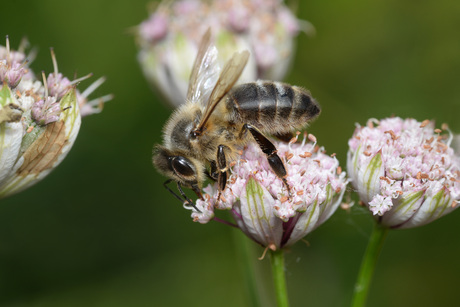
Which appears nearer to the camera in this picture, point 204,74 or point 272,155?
point 272,155

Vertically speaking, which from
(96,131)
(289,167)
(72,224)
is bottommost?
(289,167)

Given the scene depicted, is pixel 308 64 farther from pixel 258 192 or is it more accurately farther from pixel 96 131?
pixel 258 192

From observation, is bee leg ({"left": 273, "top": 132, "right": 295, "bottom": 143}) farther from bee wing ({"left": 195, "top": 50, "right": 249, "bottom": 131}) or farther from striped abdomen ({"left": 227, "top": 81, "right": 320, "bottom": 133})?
bee wing ({"left": 195, "top": 50, "right": 249, "bottom": 131})

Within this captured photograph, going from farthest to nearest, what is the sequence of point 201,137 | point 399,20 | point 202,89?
point 399,20, point 202,89, point 201,137

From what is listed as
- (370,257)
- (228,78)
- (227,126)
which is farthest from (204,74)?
(370,257)

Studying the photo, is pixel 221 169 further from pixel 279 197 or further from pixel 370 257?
pixel 370 257

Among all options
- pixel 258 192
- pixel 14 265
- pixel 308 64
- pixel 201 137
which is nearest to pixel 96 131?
pixel 14 265

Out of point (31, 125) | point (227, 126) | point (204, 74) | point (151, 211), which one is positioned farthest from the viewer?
point (151, 211)
